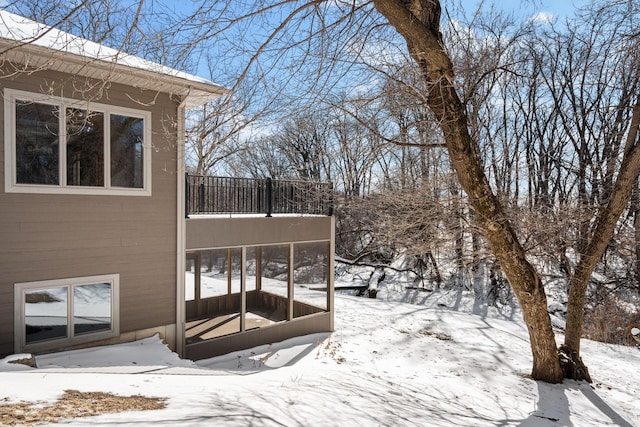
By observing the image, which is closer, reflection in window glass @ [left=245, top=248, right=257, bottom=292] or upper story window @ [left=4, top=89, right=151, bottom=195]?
upper story window @ [left=4, top=89, right=151, bottom=195]

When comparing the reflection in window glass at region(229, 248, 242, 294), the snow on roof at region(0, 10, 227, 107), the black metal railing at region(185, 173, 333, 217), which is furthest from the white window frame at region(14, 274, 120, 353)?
the snow on roof at region(0, 10, 227, 107)

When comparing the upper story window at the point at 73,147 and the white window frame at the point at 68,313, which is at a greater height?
the upper story window at the point at 73,147

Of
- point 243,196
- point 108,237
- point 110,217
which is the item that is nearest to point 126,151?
point 110,217

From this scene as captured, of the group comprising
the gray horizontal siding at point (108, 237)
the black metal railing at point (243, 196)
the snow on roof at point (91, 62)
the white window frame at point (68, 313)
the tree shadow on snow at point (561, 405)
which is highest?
the snow on roof at point (91, 62)

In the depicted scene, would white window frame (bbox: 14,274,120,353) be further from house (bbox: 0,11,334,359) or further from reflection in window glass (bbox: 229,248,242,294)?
reflection in window glass (bbox: 229,248,242,294)

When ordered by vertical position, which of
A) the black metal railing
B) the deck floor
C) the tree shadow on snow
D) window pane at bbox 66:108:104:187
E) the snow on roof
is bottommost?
the tree shadow on snow

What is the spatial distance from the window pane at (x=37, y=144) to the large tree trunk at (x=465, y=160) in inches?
190

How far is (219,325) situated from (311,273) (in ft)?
8.26

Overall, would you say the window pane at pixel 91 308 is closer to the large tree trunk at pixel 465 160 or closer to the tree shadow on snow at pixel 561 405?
the large tree trunk at pixel 465 160

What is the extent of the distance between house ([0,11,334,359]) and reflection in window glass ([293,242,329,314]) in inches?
39.8

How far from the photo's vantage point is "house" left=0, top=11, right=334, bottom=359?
536 cm

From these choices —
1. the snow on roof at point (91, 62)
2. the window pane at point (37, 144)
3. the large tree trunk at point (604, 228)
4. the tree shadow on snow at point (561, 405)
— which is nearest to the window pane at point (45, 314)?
the window pane at point (37, 144)

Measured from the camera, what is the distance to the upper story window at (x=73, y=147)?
5371mm

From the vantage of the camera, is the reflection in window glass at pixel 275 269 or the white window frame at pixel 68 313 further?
the reflection in window glass at pixel 275 269
